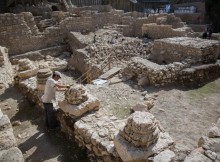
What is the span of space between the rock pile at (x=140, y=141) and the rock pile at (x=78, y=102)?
1.44 metres

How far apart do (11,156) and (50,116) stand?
2530mm

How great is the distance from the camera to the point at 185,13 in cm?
2356

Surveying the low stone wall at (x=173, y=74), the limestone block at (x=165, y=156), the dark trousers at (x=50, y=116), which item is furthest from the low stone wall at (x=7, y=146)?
the low stone wall at (x=173, y=74)

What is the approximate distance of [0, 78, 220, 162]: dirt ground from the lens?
5258 millimetres

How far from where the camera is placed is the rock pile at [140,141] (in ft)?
12.6

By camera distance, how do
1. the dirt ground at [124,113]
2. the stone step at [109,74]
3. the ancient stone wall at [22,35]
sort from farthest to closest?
the ancient stone wall at [22,35] → the stone step at [109,74] → the dirt ground at [124,113]

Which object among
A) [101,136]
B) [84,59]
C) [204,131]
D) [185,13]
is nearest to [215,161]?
[101,136]

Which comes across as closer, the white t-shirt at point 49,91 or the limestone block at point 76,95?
the limestone block at point 76,95

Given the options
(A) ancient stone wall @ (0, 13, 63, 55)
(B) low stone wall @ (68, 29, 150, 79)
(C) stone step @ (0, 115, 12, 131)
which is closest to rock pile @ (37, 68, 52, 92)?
(C) stone step @ (0, 115, 12, 131)

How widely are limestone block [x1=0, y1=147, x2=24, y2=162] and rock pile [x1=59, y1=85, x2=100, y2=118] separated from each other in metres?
1.92

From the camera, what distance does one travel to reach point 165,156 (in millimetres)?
3760

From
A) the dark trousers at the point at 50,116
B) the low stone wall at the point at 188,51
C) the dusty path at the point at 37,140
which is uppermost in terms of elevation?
the low stone wall at the point at 188,51

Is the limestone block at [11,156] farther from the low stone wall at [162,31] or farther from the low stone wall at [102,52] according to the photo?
the low stone wall at [162,31]

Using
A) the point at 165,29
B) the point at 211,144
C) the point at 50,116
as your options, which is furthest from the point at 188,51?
the point at 211,144
